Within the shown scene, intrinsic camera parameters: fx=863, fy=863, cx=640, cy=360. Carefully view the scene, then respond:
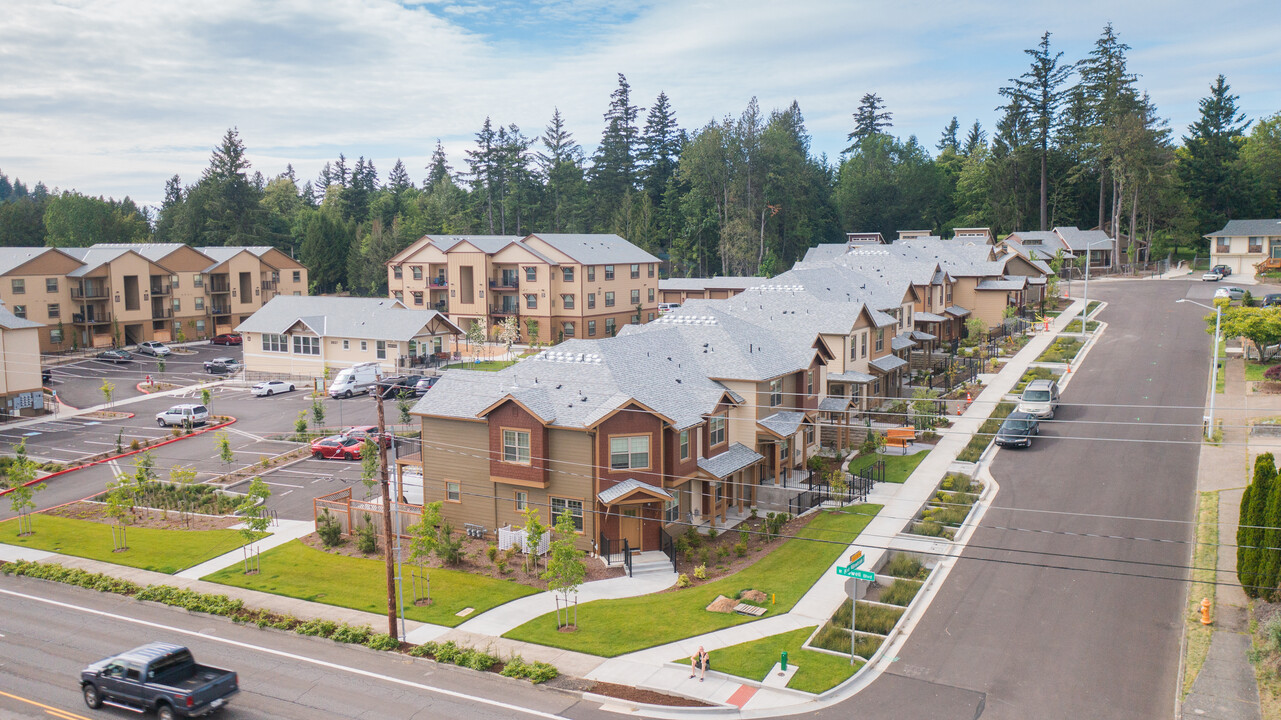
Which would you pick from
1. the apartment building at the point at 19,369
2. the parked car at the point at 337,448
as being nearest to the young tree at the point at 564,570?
the parked car at the point at 337,448

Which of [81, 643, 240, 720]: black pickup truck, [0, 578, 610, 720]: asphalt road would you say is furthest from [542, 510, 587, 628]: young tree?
[81, 643, 240, 720]: black pickup truck

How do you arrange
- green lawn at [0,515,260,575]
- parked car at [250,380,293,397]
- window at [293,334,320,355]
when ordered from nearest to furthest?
green lawn at [0,515,260,575], parked car at [250,380,293,397], window at [293,334,320,355]

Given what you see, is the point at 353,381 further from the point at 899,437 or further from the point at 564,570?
the point at 564,570

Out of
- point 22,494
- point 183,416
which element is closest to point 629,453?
point 22,494

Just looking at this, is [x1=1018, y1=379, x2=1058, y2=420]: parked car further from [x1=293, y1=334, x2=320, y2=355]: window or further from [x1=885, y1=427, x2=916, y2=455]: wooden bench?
[x1=293, y1=334, x2=320, y2=355]: window

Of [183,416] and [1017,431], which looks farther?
[183,416]
